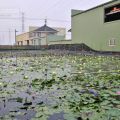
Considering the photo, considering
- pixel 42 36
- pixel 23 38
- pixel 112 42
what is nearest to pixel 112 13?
pixel 112 42

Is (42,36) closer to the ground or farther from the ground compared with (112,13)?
closer to the ground

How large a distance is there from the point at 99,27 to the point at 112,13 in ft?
9.91

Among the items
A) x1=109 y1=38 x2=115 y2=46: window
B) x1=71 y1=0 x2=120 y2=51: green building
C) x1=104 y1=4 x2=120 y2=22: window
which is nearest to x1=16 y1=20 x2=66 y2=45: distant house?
x1=71 y1=0 x2=120 y2=51: green building

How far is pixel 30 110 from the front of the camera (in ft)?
10.9

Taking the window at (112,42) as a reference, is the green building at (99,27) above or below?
above

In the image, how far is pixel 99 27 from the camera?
95.2 feet

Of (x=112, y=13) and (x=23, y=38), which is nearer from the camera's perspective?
(x=112, y=13)

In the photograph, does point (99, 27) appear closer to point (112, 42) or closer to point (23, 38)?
point (112, 42)

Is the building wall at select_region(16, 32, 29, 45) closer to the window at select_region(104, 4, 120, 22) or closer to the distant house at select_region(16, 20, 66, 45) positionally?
the distant house at select_region(16, 20, 66, 45)

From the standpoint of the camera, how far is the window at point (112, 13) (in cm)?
2547

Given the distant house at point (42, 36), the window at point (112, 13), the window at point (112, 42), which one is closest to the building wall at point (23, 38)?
the distant house at point (42, 36)

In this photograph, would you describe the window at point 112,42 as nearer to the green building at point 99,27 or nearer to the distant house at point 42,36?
the green building at point 99,27

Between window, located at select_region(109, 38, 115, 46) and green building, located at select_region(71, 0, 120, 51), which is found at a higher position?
green building, located at select_region(71, 0, 120, 51)

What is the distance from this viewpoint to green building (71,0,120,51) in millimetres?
25723
